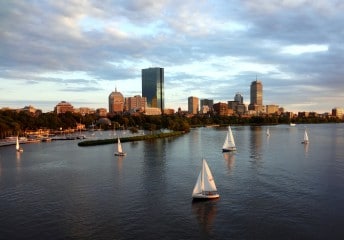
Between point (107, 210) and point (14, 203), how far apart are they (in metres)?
13.3

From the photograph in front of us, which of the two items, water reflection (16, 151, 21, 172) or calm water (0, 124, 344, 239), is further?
water reflection (16, 151, 21, 172)

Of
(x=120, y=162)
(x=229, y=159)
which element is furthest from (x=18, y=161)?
(x=229, y=159)

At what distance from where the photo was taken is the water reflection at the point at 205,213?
39.7 metres

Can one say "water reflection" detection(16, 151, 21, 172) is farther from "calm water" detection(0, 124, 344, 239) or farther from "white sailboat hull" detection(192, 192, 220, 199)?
"white sailboat hull" detection(192, 192, 220, 199)

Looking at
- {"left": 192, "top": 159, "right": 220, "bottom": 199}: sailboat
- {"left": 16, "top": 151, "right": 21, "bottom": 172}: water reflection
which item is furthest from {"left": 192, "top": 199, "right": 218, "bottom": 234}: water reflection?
{"left": 16, "top": 151, "right": 21, "bottom": 172}: water reflection

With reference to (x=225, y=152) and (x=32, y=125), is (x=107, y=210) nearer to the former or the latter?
(x=225, y=152)

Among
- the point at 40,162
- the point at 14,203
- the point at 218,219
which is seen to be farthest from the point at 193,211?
the point at 40,162

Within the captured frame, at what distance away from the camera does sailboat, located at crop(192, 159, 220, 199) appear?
160ft

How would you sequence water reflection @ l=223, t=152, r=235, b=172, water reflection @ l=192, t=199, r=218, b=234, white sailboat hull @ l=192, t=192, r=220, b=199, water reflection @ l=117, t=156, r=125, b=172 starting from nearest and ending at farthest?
1. water reflection @ l=192, t=199, r=218, b=234
2. white sailboat hull @ l=192, t=192, r=220, b=199
3. water reflection @ l=223, t=152, r=235, b=172
4. water reflection @ l=117, t=156, r=125, b=172

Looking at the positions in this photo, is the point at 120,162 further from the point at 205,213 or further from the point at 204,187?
the point at 205,213

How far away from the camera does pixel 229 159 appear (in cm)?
8662

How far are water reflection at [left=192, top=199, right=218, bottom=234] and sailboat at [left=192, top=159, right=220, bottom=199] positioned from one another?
3.35 feet

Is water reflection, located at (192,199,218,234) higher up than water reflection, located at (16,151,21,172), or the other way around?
water reflection, located at (16,151,21,172)

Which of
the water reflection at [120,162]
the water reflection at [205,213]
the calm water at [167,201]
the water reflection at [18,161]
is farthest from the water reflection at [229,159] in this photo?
the water reflection at [18,161]
